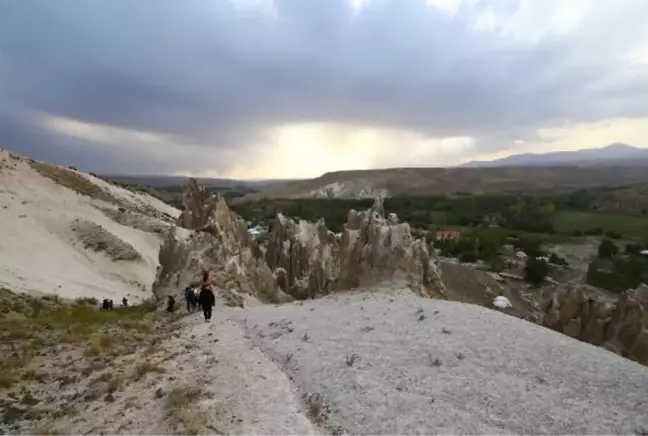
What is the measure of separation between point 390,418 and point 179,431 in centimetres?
397

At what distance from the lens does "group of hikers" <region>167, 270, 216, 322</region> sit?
20.9m

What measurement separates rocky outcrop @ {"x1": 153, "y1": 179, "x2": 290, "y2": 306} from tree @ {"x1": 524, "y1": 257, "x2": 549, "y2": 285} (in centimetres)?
5655

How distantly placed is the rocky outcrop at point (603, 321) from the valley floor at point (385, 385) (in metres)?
10.3

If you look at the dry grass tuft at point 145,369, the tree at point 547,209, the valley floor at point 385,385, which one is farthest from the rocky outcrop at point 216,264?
the tree at point 547,209

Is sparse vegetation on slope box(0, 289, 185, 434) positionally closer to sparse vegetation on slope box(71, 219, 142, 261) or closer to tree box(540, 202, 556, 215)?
sparse vegetation on slope box(71, 219, 142, 261)

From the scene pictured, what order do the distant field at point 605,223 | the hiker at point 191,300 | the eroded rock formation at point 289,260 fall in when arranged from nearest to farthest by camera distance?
the hiker at point 191,300, the eroded rock formation at point 289,260, the distant field at point 605,223

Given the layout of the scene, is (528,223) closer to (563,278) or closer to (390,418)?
(563,278)

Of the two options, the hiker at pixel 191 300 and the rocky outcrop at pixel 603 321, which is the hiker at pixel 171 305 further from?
the rocky outcrop at pixel 603 321

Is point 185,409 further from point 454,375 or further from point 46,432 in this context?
point 454,375

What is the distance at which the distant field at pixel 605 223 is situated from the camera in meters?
117

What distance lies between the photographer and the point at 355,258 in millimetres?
27578

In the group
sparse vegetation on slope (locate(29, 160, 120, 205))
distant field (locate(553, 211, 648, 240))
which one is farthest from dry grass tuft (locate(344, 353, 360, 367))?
distant field (locate(553, 211, 648, 240))

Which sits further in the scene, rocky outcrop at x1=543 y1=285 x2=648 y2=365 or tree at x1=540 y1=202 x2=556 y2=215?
tree at x1=540 y1=202 x2=556 y2=215

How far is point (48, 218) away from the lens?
175 ft
